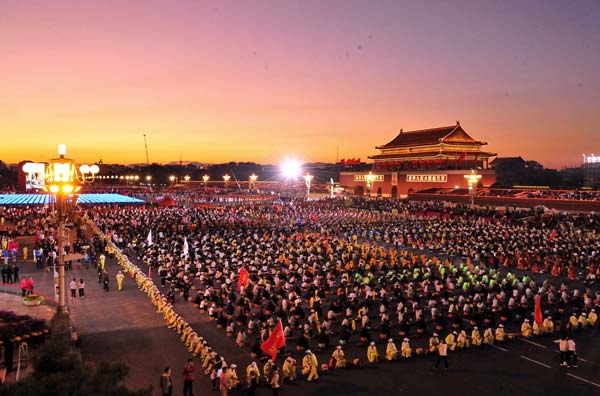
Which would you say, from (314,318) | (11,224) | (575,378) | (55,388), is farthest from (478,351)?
(11,224)

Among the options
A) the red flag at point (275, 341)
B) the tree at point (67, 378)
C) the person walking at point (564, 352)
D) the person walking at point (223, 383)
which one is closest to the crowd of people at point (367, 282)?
the person walking at point (223, 383)

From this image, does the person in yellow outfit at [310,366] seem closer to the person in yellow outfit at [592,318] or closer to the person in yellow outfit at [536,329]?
the person in yellow outfit at [536,329]

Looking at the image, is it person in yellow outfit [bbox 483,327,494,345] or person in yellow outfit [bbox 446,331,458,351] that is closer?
person in yellow outfit [bbox 446,331,458,351]

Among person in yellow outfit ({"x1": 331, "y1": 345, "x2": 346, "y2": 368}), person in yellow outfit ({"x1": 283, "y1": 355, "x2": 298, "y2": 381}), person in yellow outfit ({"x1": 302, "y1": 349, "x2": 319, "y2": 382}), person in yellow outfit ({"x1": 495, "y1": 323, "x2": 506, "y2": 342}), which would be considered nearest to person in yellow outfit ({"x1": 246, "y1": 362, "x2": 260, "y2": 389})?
person in yellow outfit ({"x1": 283, "y1": 355, "x2": 298, "y2": 381})

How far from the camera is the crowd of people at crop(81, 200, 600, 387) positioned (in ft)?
46.6

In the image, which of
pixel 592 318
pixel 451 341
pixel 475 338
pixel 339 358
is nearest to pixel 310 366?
pixel 339 358

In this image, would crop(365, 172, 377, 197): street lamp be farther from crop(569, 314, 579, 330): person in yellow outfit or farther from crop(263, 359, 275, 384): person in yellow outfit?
crop(263, 359, 275, 384): person in yellow outfit

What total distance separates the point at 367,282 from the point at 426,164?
53.0 metres

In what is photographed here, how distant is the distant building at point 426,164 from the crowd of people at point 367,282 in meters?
22.1

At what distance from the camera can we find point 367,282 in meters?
20.4

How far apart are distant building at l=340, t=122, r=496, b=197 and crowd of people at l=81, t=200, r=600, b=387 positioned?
2205 centimetres

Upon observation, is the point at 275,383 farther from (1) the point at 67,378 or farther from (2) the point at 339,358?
(1) the point at 67,378

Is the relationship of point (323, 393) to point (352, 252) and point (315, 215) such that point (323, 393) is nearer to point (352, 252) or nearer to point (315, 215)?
point (352, 252)

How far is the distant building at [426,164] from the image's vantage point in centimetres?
6406
